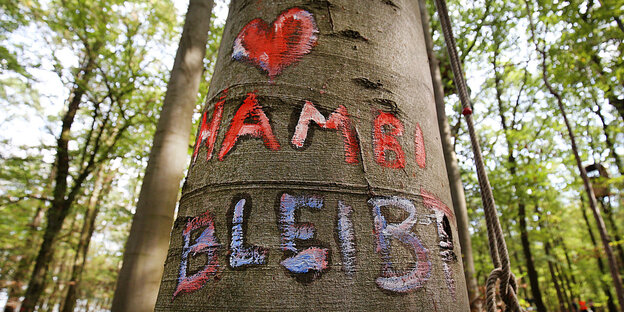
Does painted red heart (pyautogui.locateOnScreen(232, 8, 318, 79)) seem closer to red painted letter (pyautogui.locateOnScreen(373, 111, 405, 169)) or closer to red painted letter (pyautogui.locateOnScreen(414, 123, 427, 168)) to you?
red painted letter (pyautogui.locateOnScreen(373, 111, 405, 169))

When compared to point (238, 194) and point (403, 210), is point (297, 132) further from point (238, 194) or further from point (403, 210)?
point (403, 210)

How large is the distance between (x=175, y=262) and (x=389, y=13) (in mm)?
1069

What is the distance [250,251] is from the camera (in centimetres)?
77

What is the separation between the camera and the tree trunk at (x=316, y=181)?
2.49ft

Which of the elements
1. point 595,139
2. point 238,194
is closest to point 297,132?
point 238,194

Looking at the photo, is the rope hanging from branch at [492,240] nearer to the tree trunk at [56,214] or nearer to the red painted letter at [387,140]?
the red painted letter at [387,140]

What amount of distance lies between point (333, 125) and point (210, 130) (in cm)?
40

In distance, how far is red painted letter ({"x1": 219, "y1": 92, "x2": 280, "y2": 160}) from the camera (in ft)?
2.95

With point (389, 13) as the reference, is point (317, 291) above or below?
below

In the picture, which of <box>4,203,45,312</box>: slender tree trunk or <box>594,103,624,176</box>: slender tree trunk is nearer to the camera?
<box>4,203,45,312</box>: slender tree trunk

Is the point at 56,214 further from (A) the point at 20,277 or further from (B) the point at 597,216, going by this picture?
(B) the point at 597,216

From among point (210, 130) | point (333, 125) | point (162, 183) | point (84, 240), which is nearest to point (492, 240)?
point (333, 125)

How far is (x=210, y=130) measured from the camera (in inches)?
40.9

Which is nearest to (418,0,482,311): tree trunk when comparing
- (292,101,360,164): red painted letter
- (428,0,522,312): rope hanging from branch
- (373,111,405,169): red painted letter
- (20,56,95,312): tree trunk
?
(428,0,522,312): rope hanging from branch
